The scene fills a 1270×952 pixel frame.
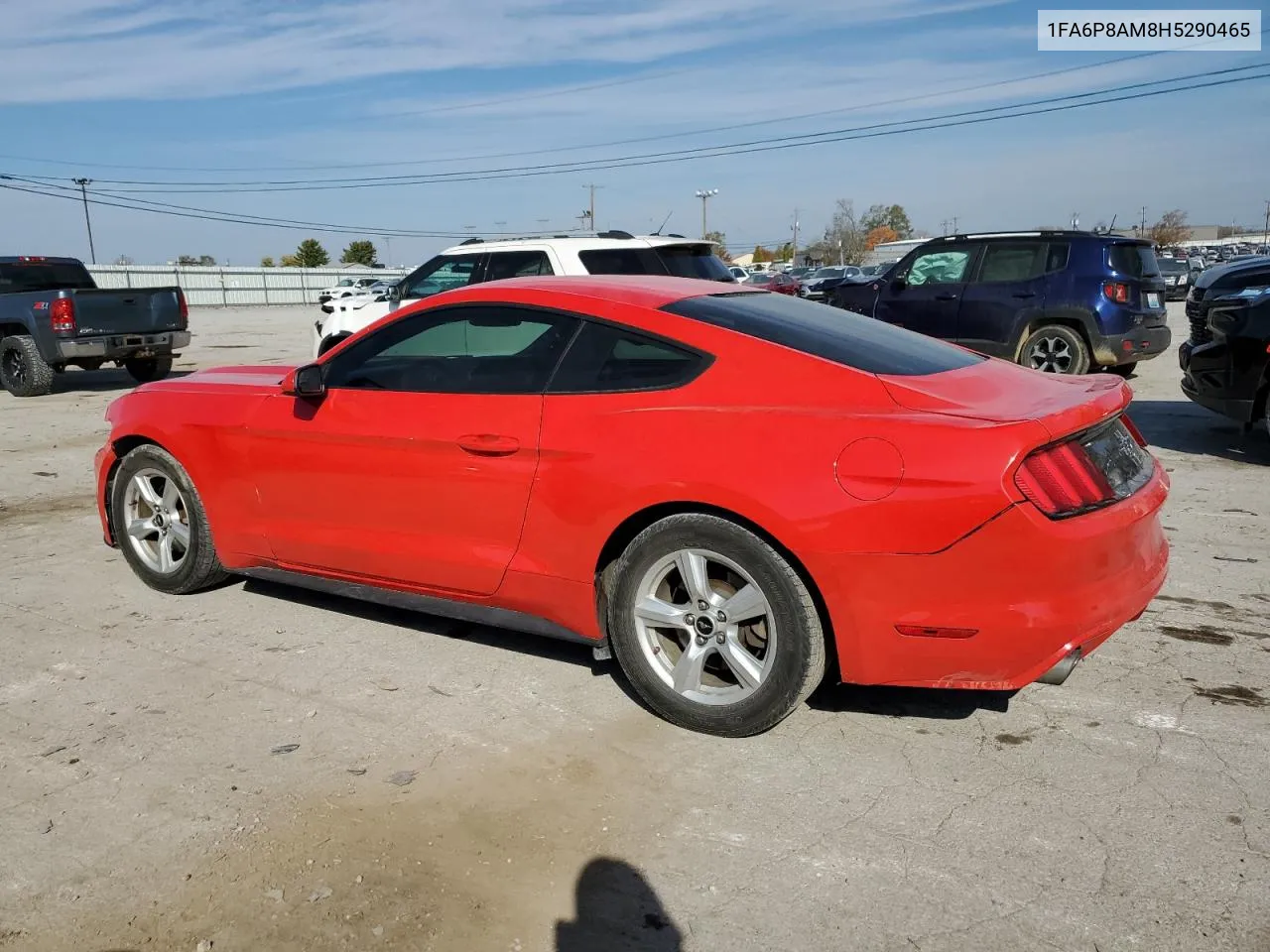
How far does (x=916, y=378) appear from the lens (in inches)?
140

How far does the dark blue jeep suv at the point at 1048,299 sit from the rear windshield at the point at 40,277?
1161cm

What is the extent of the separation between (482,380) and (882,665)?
1.83 meters

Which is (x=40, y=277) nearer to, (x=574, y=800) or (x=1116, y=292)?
(x=1116, y=292)

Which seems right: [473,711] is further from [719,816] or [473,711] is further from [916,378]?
[916,378]

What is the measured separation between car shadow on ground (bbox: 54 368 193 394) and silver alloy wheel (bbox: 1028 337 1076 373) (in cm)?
1088

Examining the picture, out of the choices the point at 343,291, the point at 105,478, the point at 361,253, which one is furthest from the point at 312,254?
the point at 105,478

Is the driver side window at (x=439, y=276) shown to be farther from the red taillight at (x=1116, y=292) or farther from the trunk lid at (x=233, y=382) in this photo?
the red taillight at (x=1116, y=292)

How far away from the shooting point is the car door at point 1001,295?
39.4 ft

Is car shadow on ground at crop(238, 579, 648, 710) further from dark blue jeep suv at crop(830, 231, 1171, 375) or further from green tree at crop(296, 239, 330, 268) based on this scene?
green tree at crop(296, 239, 330, 268)

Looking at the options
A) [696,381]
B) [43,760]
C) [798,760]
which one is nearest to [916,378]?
[696,381]

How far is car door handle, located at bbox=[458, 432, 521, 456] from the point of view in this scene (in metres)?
3.93

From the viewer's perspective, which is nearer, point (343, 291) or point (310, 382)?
point (310, 382)

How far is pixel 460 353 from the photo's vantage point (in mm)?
4238

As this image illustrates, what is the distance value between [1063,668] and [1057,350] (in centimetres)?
956
